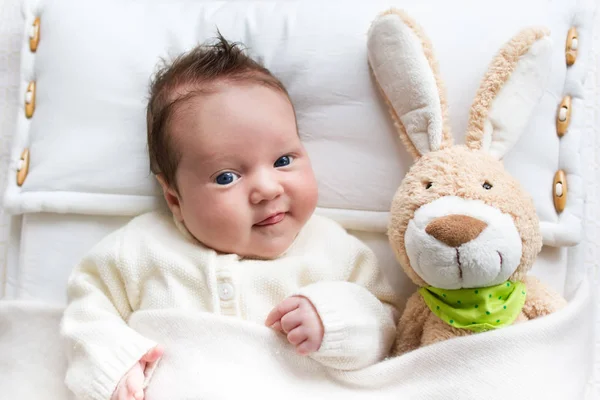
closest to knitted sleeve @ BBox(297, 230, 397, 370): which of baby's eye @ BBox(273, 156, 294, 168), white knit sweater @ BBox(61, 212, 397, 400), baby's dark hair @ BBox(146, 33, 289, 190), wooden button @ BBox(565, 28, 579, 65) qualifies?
white knit sweater @ BBox(61, 212, 397, 400)

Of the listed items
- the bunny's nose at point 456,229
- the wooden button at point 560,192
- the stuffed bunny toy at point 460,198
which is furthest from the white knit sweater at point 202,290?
the wooden button at point 560,192

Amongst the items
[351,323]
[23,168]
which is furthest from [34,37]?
[351,323]

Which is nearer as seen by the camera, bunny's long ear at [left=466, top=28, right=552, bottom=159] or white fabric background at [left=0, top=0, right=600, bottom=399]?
bunny's long ear at [left=466, top=28, right=552, bottom=159]

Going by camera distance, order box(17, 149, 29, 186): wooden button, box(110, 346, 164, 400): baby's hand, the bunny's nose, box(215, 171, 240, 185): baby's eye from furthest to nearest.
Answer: box(17, 149, 29, 186): wooden button < box(215, 171, 240, 185): baby's eye < box(110, 346, 164, 400): baby's hand < the bunny's nose

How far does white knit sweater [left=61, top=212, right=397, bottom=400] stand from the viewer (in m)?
1.04

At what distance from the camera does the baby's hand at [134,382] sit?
40.3 inches

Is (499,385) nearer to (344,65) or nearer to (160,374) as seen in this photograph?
(160,374)

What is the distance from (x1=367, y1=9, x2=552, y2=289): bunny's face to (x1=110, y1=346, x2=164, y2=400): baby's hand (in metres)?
0.43

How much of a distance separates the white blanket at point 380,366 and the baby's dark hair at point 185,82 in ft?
0.92

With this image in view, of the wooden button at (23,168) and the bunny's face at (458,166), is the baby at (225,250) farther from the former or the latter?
the wooden button at (23,168)

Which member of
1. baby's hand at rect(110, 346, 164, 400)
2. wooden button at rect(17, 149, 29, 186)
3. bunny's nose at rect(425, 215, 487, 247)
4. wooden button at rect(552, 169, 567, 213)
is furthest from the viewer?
wooden button at rect(17, 149, 29, 186)

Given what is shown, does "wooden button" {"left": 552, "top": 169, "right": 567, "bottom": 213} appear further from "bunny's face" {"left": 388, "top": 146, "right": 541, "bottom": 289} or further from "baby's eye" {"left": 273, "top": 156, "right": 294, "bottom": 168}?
"baby's eye" {"left": 273, "top": 156, "right": 294, "bottom": 168}

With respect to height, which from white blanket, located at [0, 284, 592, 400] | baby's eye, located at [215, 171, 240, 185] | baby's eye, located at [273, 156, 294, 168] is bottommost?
white blanket, located at [0, 284, 592, 400]

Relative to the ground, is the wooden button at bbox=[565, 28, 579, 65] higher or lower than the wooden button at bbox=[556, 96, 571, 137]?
higher
